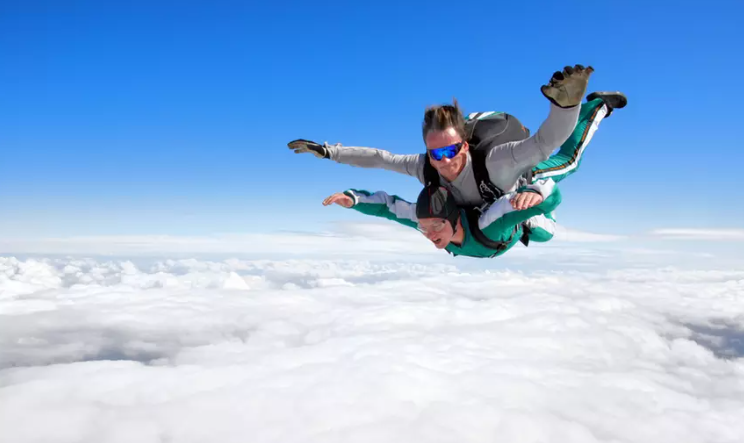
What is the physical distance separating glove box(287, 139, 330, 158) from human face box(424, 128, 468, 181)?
1571 millimetres

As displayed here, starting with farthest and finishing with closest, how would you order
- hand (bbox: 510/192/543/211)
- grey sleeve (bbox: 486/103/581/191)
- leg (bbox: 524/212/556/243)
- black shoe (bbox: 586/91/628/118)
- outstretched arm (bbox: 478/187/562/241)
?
leg (bbox: 524/212/556/243)
black shoe (bbox: 586/91/628/118)
outstretched arm (bbox: 478/187/562/241)
hand (bbox: 510/192/543/211)
grey sleeve (bbox: 486/103/581/191)

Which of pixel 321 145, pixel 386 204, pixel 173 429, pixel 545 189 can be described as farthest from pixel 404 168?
pixel 173 429

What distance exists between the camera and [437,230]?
5887mm

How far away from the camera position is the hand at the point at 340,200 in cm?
598

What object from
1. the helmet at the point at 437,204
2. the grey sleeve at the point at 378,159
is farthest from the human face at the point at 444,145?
the grey sleeve at the point at 378,159

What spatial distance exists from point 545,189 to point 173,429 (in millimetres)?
198628

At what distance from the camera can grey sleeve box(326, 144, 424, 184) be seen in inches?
238

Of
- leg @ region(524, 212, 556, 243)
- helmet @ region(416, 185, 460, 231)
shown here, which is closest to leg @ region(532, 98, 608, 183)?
leg @ region(524, 212, 556, 243)

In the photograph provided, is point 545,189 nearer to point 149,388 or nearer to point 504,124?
point 504,124

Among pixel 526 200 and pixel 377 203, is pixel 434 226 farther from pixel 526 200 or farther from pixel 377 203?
pixel 526 200

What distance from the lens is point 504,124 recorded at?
18.4ft

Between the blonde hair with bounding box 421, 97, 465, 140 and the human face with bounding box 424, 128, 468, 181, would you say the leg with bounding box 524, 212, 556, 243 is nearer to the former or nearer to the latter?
the human face with bounding box 424, 128, 468, 181

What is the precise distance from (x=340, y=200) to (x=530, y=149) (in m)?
2.41

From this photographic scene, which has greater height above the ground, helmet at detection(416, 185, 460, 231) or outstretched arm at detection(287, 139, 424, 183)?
outstretched arm at detection(287, 139, 424, 183)
